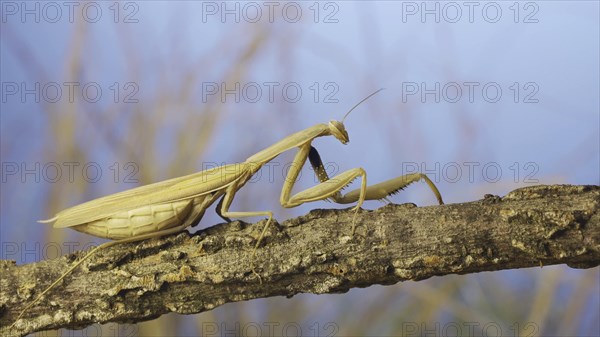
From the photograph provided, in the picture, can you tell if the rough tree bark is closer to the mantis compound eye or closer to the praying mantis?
the praying mantis

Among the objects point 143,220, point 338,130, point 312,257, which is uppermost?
point 338,130

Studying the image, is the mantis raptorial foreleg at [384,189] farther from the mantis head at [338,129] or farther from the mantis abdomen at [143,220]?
the mantis abdomen at [143,220]

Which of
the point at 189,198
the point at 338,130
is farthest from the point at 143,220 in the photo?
the point at 338,130

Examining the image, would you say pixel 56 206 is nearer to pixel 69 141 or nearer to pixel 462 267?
pixel 69 141

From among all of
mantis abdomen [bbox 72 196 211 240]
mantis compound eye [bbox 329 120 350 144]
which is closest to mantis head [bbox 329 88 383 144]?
mantis compound eye [bbox 329 120 350 144]

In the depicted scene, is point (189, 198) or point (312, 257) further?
point (189, 198)

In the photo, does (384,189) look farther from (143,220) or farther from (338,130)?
(143,220)

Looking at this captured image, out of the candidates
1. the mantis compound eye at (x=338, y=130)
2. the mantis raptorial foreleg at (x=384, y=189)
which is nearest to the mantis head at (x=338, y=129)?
the mantis compound eye at (x=338, y=130)
